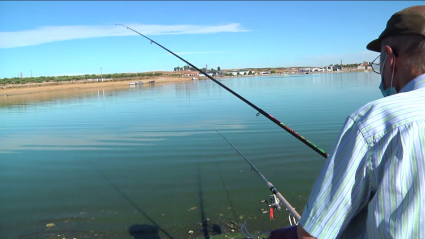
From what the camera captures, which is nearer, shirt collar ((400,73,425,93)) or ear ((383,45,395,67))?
shirt collar ((400,73,425,93))

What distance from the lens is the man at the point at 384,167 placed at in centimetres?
113

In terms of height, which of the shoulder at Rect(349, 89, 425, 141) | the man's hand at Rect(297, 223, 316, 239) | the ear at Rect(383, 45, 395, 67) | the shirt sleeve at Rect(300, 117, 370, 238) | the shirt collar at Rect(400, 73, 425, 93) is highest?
the ear at Rect(383, 45, 395, 67)

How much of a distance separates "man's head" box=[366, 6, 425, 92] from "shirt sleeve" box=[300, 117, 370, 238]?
352 mm

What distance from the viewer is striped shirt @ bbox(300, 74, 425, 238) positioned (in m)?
1.13

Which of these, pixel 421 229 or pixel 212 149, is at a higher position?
pixel 421 229

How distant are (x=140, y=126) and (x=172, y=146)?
452 cm

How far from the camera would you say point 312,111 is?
1532 cm

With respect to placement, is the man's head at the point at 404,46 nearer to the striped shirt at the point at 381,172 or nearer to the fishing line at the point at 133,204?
the striped shirt at the point at 381,172

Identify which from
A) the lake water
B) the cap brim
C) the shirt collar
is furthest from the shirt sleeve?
the lake water

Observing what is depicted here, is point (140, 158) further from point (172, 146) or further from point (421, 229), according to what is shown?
point (421, 229)

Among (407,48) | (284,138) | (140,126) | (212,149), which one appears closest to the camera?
(407,48)

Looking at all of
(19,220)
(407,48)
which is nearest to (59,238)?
(19,220)

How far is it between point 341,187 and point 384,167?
0.16 metres

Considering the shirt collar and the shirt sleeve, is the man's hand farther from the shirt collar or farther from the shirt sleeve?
the shirt collar
